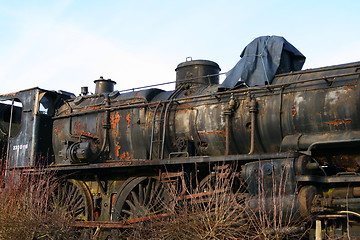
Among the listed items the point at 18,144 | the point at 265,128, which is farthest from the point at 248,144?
the point at 18,144

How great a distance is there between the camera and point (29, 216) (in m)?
7.55

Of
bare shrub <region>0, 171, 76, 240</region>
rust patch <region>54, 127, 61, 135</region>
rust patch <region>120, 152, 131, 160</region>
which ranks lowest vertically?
bare shrub <region>0, 171, 76, 240</region>

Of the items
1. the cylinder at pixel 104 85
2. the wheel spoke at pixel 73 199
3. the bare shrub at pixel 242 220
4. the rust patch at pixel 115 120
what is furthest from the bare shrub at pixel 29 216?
the cylinder at pixel 104 85

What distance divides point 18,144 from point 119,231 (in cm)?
380

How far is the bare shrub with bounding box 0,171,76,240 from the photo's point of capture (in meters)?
7.24

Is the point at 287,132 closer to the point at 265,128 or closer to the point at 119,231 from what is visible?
the point at 265,128

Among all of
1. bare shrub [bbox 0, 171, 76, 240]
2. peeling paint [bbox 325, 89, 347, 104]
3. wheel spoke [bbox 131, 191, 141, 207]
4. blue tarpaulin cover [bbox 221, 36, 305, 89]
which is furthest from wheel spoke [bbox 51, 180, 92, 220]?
peeling paint [bbox 325, 89, 347, 104]

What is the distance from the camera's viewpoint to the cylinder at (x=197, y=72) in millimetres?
8617

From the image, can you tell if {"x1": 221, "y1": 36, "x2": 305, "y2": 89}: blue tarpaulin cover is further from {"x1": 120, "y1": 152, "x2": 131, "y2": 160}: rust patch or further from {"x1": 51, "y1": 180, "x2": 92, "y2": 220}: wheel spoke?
{"x1": 51, "y1": 180, "x2": 92, "y2": 220}: wheel spoke

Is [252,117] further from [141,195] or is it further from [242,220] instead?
[141,195]

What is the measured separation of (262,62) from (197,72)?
206 centimetres

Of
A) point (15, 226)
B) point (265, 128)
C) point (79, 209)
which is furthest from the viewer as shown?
point (79, 209)

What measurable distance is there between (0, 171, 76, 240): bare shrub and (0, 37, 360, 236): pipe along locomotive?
1.92 feet

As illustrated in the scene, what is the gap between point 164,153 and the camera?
7.82 metres
